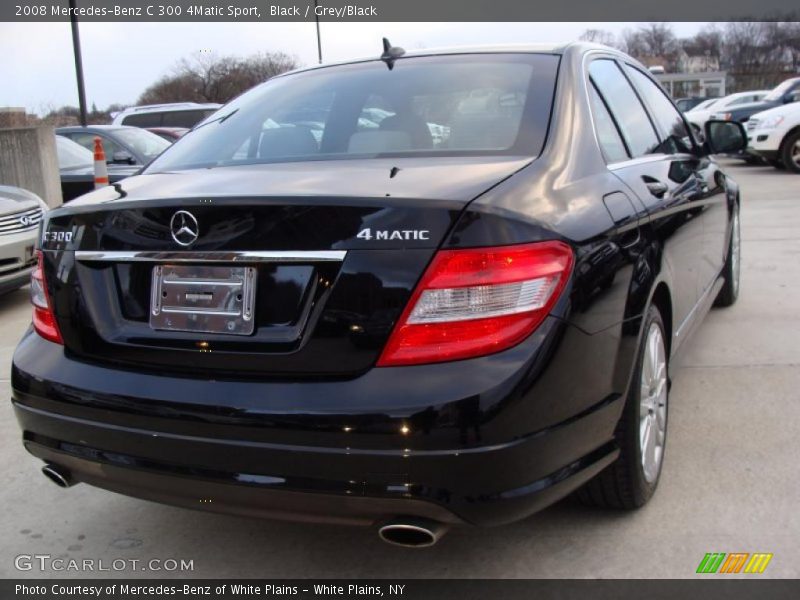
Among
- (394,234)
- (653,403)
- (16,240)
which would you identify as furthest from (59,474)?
(16,240)

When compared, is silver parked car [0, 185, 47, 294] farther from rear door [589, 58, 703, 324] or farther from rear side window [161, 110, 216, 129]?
rear side window [161, 110, 216, 129]

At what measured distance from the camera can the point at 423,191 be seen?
1.97 meters

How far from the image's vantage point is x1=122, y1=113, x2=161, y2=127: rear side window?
56.0 ft

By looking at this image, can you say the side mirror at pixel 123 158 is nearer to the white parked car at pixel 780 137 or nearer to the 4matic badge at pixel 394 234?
the 4matic badge at pixel 394 234

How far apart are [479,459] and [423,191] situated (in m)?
0.69

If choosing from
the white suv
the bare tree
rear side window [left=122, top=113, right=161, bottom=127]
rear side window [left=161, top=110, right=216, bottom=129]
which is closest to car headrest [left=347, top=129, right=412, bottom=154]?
the white suv

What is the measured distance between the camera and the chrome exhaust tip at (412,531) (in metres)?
1.91

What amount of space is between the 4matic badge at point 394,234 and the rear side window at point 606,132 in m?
0.99

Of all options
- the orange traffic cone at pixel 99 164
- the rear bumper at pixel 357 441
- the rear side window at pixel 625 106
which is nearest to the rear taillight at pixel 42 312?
the rear bumper at pixel 357 441

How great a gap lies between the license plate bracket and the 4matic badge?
0.31 m

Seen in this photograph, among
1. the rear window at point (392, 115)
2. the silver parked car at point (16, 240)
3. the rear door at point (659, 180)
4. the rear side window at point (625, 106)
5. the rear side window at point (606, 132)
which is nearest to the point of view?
the rear window at point (392, 115)

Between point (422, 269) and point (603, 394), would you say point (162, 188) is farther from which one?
point (603, 394)

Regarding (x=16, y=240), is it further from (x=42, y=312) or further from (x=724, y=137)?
(x=724, y=137)

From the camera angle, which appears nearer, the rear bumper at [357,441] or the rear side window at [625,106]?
the rear bumper at [357,441]
